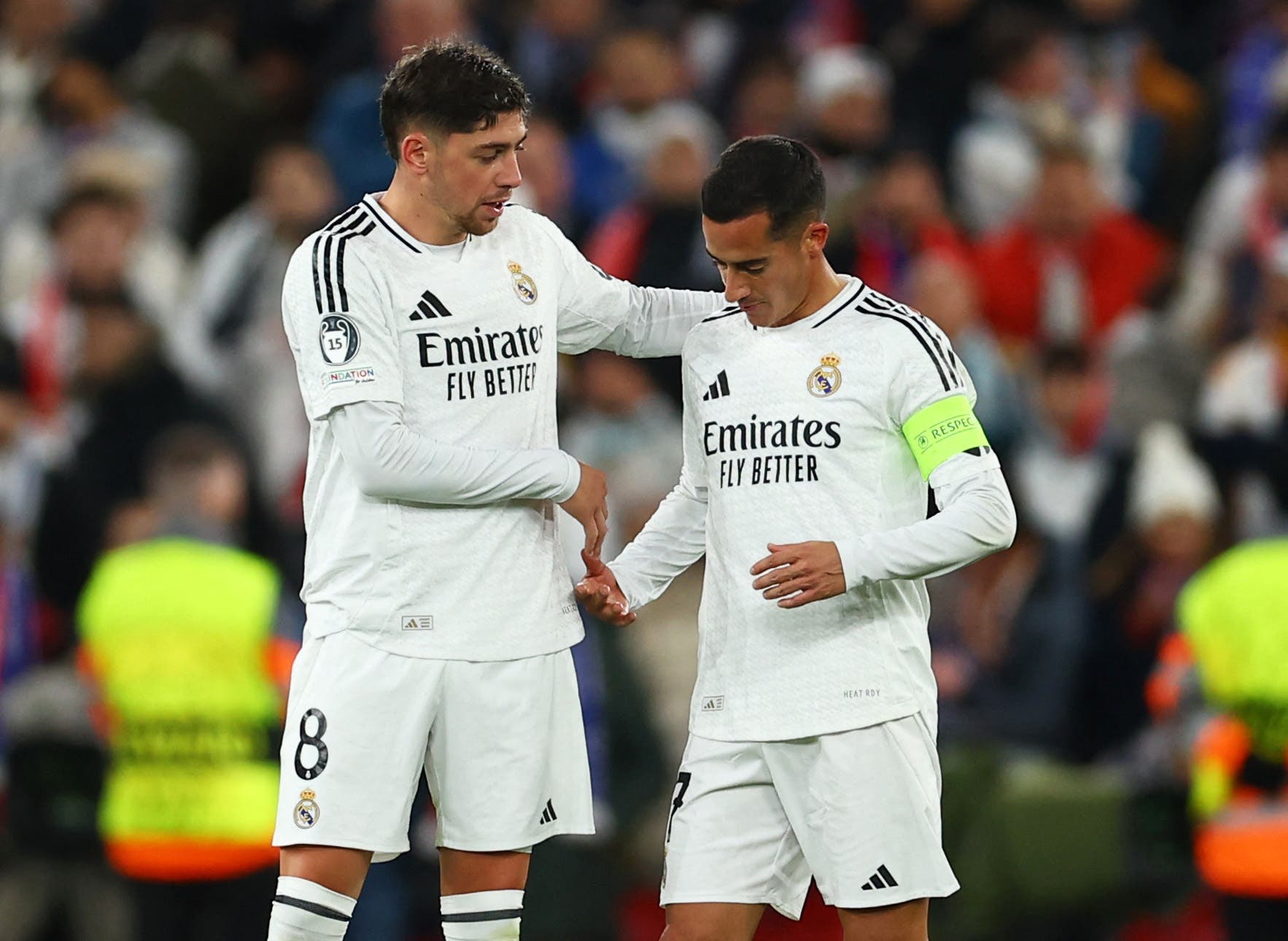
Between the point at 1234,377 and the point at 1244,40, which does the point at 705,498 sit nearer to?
the point at 1234,377

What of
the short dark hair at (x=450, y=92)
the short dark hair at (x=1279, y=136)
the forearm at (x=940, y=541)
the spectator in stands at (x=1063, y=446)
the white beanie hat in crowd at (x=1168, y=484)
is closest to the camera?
the forearm at (x=940, y=541)

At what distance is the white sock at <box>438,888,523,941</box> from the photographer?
5.39 meters

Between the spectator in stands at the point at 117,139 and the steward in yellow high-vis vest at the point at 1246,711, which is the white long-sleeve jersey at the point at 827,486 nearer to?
the steward in yellow high-vis vest at the point at 1246,711

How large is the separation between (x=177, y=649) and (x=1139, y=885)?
3.84 metres

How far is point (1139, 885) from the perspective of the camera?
902 centimetres

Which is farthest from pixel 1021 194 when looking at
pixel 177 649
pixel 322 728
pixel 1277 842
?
pixel 322 728

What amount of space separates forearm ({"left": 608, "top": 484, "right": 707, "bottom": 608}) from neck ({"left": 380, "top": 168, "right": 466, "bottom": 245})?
949 millimetres

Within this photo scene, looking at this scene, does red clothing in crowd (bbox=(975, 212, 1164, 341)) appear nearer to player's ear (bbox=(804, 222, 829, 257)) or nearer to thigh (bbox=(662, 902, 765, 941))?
player's ear (bbox=(804, 222, 829, 257))

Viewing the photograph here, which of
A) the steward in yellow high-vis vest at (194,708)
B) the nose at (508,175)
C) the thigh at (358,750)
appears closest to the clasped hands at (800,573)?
the thigh at (358,750)

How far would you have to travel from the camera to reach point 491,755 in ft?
17.8

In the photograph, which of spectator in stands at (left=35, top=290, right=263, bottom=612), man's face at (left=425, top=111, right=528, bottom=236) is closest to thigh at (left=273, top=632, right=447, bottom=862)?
man's face at (left=425, top=111, right=528, bottom=236)

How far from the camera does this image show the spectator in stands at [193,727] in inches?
313

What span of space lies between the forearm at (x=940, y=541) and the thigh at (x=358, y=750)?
1.01 m

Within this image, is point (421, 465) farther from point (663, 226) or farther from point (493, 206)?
point (663, 226)
